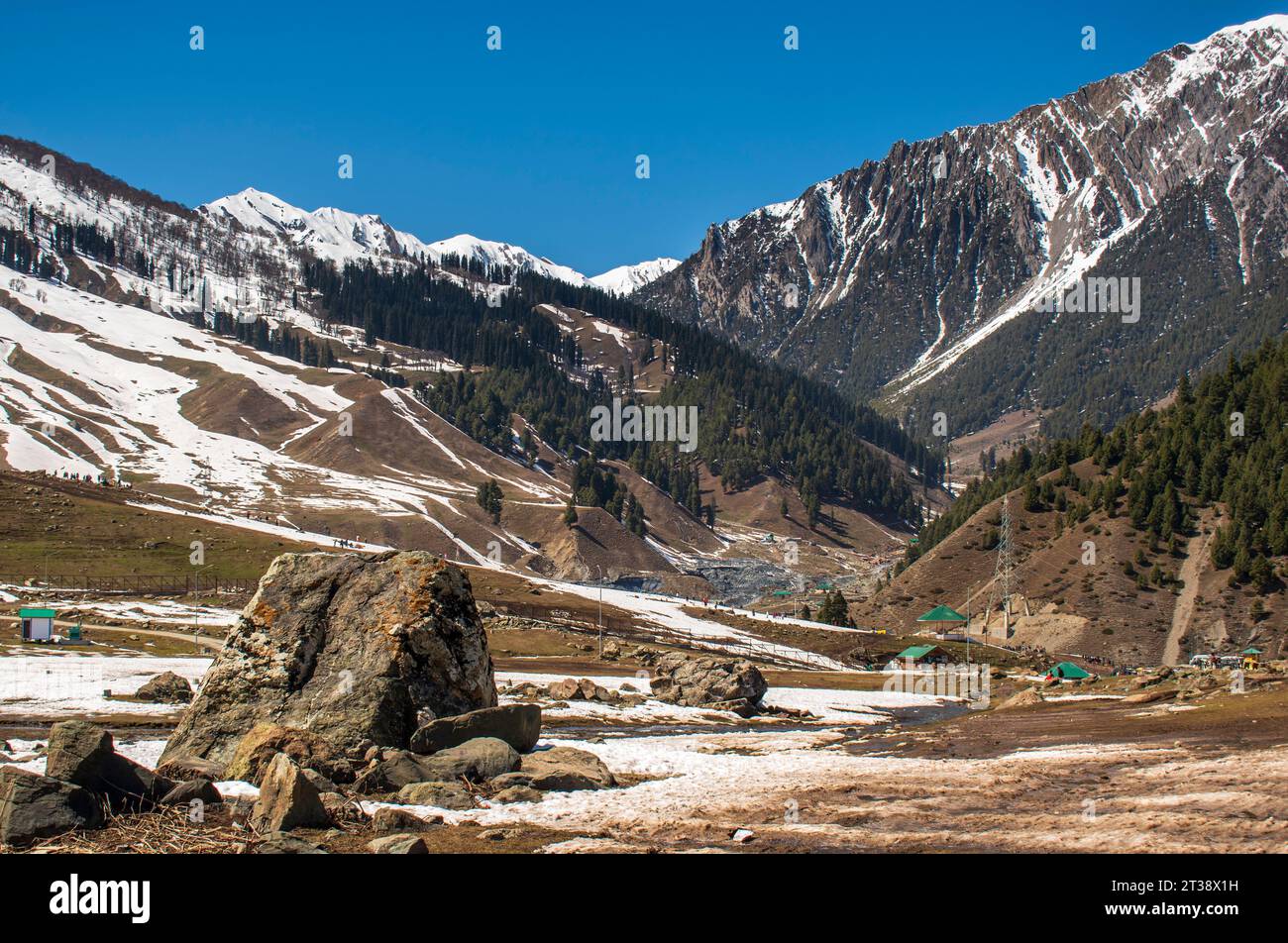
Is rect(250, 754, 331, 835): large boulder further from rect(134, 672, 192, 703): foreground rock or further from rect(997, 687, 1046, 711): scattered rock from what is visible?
rect(997, 687, 1046, 711): scattered rock

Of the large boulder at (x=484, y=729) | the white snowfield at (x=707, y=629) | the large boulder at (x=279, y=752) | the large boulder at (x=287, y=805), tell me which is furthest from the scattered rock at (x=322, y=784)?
the white snowfield at (x=707, y=629)

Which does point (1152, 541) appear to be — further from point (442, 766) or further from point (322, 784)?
point (322, 784)

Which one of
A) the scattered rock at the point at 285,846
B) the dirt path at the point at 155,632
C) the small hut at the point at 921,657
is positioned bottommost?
the small hut at the point at 921,657

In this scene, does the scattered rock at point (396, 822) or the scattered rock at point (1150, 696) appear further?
the scattered rock at point (1150, 696)

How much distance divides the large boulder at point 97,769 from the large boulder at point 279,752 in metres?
4.19

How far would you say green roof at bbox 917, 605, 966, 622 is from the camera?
12738 cm

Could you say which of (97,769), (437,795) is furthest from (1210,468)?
(97,769)

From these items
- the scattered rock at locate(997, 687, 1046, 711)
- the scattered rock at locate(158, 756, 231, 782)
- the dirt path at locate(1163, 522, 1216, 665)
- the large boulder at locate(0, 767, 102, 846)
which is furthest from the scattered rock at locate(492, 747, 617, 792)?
the dirt path at locate(1163, 522, 1216, 665)

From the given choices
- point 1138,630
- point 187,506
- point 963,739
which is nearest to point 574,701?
point 963,739

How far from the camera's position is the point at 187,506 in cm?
16675

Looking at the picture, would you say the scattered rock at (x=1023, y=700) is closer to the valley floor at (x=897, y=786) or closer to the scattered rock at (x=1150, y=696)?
the scattered rock at (x=1150, y=696)

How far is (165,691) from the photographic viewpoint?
45656 mm

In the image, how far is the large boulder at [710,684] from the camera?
6116 centimetres
